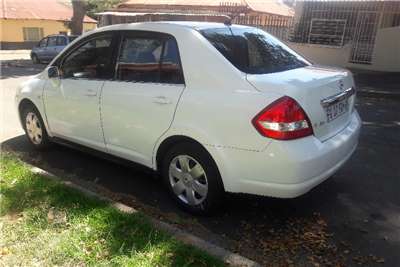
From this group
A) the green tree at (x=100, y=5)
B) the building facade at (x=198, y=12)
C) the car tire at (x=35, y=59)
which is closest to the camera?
the building facade at (x=198, y=12)

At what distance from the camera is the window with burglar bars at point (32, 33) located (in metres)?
37.9

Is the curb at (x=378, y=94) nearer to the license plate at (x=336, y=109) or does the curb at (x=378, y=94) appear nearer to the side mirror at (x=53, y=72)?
the license plate at (x=336, y=109)

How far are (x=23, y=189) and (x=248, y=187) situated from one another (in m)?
2.24

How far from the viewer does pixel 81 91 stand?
4.60 meters

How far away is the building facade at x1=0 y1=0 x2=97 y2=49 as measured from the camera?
3631 centimetres

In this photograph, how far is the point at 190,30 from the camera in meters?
3.85

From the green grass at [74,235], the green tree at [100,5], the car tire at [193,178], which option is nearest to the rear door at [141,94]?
the car tire at [193,178]

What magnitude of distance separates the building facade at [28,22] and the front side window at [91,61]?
3488 centimetres

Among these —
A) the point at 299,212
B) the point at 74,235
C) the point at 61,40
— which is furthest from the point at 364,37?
the point at 61,40

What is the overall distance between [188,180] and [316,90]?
138cm

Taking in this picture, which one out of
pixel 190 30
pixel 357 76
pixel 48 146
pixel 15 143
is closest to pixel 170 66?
pixel 190 30

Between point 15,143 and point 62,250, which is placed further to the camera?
point 15,143

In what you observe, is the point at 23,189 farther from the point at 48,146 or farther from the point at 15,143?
the point at 15,143

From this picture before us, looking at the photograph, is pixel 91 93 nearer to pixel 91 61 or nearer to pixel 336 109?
pixel 91 61
